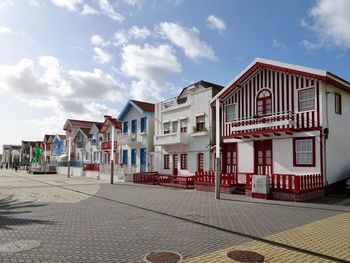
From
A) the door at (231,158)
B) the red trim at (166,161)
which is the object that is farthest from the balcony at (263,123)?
the red trim at (166,161)

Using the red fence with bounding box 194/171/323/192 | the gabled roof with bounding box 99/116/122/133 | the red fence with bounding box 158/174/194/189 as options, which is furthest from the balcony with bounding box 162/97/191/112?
the gabled roof with bounding box 99/116/122/133

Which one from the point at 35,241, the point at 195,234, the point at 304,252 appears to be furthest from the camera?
the point at 195,234

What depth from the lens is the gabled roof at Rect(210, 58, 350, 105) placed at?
609 inches

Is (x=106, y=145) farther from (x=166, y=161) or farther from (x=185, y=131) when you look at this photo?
(x=185, y=131)

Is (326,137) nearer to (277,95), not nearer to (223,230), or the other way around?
(277,95)

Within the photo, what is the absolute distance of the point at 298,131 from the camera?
1642 cm

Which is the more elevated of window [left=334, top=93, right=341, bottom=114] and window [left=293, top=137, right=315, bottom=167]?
window [left=334, top=93, right=341, bottom=114]

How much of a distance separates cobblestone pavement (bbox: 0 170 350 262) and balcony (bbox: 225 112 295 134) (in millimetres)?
5426

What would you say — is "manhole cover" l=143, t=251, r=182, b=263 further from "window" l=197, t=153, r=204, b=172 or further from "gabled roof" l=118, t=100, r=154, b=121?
"gabled roof" l=118, t=100, r=154, b=121

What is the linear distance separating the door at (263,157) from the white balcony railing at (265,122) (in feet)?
4.66

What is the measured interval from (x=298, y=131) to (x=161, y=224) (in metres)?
11.3

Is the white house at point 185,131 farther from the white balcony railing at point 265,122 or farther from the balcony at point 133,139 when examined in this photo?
the white balcony railing at point 265,122

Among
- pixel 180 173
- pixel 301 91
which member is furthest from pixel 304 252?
pixel 180 173

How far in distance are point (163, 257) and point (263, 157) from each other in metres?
14.1
